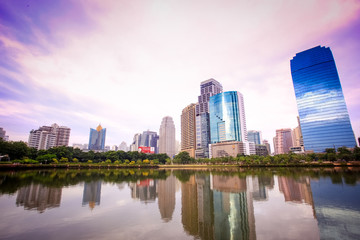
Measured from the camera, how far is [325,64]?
5876 inches

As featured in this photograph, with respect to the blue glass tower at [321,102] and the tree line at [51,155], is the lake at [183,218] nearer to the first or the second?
the tree line at [51,155]

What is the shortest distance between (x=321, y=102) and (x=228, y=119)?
3043 inches

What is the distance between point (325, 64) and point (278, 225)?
7438 inches

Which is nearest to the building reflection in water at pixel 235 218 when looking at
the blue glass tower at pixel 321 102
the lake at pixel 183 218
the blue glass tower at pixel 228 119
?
the lake at pixel 183 218

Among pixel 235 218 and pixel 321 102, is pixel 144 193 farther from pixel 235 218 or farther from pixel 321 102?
pixel 321 102

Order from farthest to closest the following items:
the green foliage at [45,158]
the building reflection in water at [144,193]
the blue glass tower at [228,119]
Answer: the blue glass tower at [228,119]
the green foliage at [45,158]
the building reflection in water at [144,193]

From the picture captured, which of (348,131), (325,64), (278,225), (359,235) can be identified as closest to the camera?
(359,235)

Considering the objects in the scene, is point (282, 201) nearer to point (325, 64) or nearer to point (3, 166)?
point (3, 166)

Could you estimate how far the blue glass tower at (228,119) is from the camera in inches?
6693

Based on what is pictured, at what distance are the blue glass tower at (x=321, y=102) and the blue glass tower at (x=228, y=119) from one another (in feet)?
167

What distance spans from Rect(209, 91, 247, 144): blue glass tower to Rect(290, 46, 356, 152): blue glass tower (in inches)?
2009

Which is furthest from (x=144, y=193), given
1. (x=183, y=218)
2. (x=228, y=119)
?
(x=228, y=119)

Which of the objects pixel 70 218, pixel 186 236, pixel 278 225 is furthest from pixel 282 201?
pixel 70 218

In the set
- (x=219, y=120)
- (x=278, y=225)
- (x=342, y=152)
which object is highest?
(x=219, y=120)
